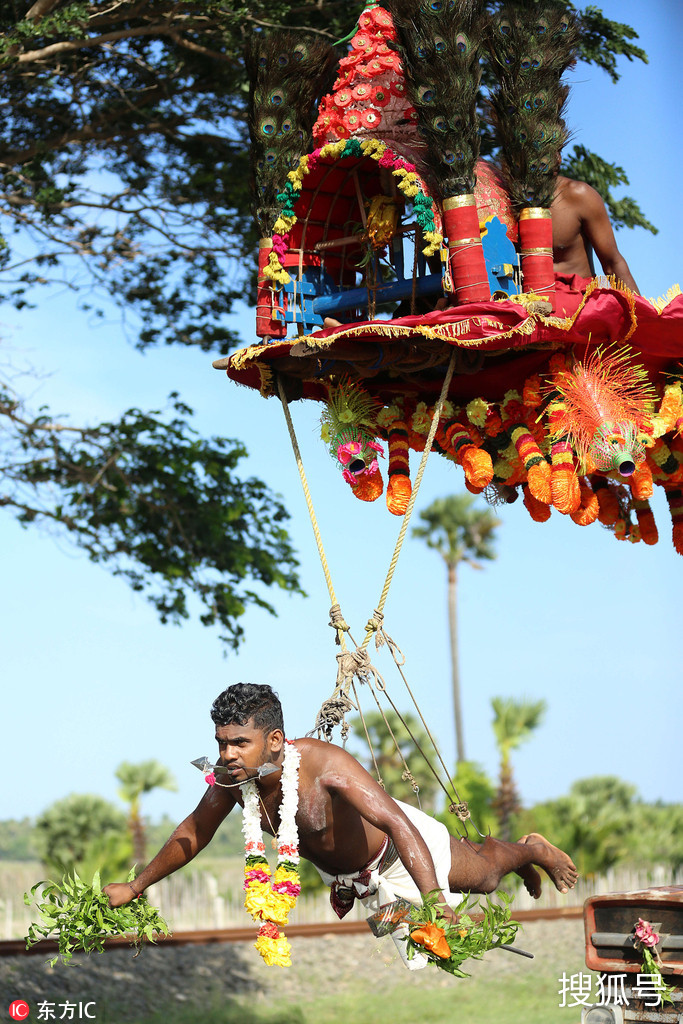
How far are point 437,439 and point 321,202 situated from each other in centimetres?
138

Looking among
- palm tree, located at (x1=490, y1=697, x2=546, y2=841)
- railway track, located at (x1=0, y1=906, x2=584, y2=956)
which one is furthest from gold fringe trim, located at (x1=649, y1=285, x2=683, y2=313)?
palm tree, located at (x1=490, y1=697, x2=546, y2=841)

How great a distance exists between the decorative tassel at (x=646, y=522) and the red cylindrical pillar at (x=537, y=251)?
1687 millimetres

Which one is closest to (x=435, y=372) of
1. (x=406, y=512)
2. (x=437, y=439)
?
(x=437, y=439)

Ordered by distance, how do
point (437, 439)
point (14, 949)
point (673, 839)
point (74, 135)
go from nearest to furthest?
1. point (437, 439)
2. point (14, 949)
3. point (74, 135)
4. point (673, 839)

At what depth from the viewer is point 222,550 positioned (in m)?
10.3

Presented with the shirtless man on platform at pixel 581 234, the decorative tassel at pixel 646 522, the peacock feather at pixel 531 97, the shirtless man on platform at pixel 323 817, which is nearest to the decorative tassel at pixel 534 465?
the shirtless man on platform at pixel 581 234

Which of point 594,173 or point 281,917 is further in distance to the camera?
point 594,173

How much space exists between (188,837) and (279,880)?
1.80 feet

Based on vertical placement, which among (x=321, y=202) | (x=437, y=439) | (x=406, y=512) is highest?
(x=321, y=202)

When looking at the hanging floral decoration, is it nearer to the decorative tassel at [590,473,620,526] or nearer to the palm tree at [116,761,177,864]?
the decorative tassel at [590,473,620,526]

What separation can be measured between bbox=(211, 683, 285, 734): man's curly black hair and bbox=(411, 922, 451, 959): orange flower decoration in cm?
99

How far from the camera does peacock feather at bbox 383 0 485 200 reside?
5.34m

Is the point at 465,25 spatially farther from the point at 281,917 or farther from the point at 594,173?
the point at 594,173

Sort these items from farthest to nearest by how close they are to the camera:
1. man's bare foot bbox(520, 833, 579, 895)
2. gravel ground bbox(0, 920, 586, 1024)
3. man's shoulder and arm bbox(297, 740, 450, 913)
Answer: gravel ground bbox(0, 920, 586, 1024)
man's bare foot bbox(520, 833, 579, 895)
man's shoulder and arm bbox(297, 740, 450, 913)
